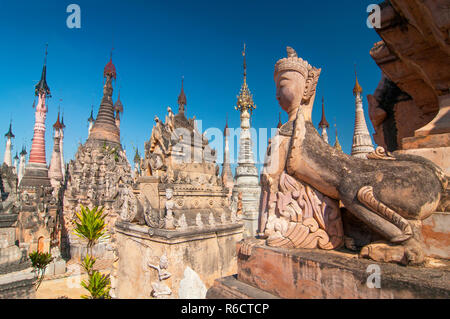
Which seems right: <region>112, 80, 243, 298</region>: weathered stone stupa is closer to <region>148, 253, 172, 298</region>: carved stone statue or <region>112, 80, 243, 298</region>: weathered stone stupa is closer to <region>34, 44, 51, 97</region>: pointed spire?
<region>148, 253, 172, 298</region>: carved stone statue

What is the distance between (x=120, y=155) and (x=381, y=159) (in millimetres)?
27064

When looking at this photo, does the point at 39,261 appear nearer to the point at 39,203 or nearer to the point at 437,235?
the point at 39,203

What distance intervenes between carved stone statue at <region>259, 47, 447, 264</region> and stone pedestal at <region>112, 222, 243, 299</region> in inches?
206

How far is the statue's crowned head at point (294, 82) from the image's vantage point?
3.98 metres

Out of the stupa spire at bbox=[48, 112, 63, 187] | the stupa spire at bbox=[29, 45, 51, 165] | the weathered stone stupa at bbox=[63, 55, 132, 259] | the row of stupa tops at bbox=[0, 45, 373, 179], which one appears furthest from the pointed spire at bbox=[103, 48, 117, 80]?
the stupa spire at bbox=[48, 112, 63, 187]

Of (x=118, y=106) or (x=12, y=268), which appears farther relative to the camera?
(x=118, y=106)

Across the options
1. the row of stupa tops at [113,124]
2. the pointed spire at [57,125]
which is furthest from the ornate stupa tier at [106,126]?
the pointed spire at [57,125]

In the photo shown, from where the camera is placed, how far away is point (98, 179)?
2341 centimetres

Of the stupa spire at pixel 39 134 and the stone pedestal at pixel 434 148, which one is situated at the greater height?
the stupa spire at pixel 39 134

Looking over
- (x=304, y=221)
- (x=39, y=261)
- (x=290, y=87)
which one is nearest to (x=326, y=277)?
(x=304, y=221)

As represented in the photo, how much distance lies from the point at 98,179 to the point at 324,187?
24.4 meters

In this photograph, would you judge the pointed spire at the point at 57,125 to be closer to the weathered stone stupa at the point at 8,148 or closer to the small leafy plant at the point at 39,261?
the weathered stone stupa at the point at 8,148

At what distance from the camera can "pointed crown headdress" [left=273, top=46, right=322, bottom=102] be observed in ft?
13.0
